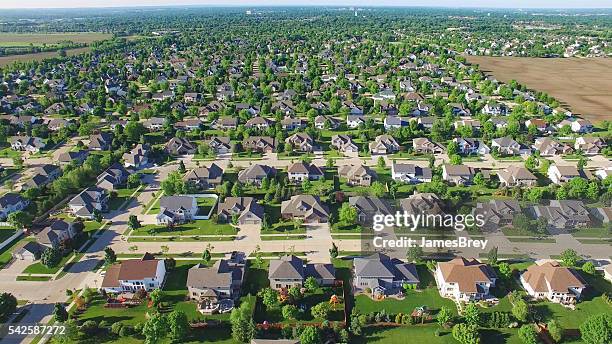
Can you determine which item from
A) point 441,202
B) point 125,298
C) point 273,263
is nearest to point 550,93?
point 441,202

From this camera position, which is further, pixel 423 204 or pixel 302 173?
pixel 302 173

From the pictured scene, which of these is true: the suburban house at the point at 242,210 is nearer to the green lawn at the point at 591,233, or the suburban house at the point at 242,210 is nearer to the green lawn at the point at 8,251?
the green lawn at the point at 8,251

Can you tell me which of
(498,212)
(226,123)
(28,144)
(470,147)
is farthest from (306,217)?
(28,144)

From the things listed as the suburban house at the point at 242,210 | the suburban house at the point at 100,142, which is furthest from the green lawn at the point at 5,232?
the suburban house at the point at 100,142

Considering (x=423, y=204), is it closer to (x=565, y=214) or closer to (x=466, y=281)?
(x=466, y=281)

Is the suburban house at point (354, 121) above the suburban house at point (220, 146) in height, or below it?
above

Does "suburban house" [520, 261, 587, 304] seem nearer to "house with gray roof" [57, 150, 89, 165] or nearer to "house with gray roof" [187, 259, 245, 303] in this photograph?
"house with gray roof" [187, 259, 245, 303]
